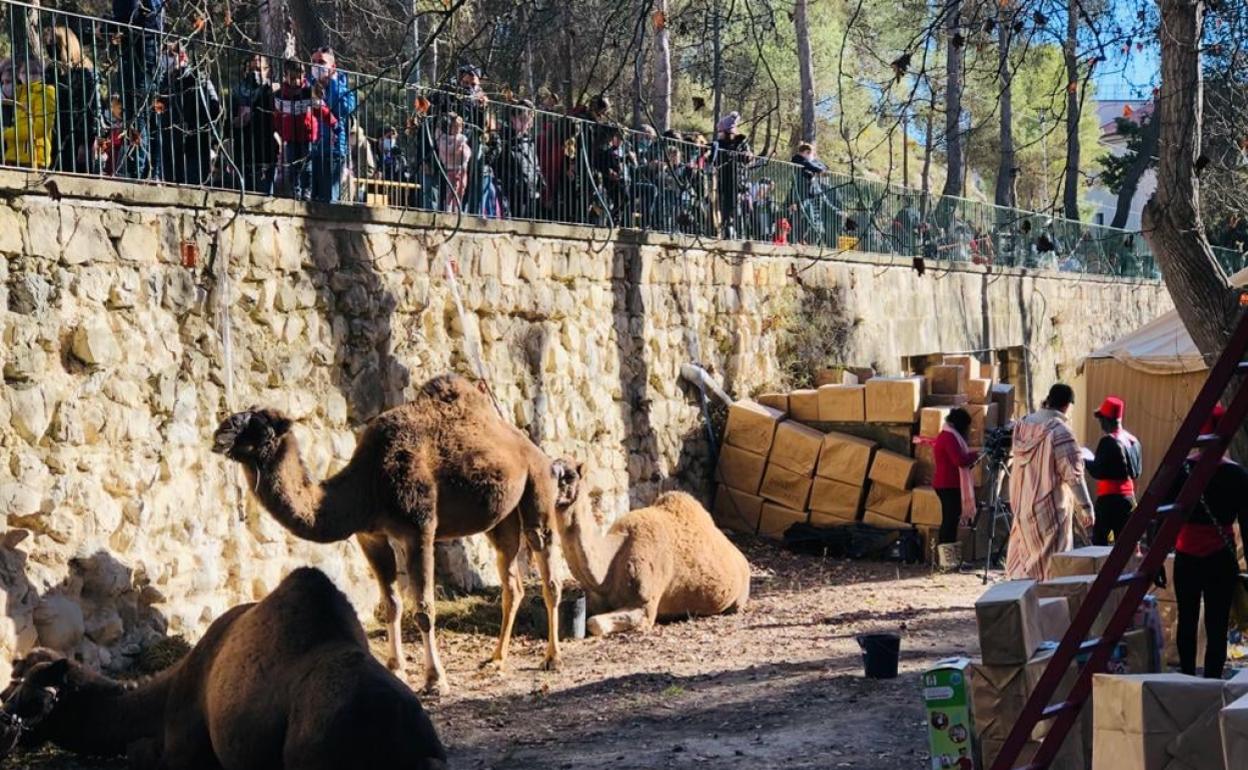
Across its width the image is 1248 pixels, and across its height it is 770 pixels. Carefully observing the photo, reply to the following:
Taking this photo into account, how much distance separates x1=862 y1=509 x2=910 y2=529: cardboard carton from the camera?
56.4ft

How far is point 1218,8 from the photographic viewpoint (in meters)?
9.70

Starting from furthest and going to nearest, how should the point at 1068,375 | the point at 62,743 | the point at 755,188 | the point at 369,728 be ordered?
1. the point at 1068,375
2. the point at 755,188
3. the point at 62,743
4. the point at 369,728

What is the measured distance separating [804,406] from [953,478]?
2.25 metres

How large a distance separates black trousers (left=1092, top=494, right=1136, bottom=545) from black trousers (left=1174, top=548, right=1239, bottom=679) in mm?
2644

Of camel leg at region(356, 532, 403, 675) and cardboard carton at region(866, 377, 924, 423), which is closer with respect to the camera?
camel leg at region(356, 532, 403, 675)

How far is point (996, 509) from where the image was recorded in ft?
54.4

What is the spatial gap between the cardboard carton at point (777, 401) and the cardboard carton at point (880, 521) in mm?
1615

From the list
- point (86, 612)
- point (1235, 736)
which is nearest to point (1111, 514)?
point (86, 612)

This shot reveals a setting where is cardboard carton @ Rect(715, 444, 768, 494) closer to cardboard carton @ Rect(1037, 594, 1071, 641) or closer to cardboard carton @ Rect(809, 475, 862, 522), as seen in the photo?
cardboard carton @ Rect(809, 475, 862, 522)

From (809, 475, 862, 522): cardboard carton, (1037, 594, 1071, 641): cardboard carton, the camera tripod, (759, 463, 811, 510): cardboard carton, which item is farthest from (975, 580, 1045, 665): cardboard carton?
(759, 463, 811, 510): cardboard carton

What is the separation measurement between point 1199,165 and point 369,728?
21.4ft

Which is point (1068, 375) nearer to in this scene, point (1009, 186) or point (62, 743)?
point (1009, 186)

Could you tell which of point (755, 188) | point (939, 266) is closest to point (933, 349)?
point (939, 266)

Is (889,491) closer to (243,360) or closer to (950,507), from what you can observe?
(950,507)
